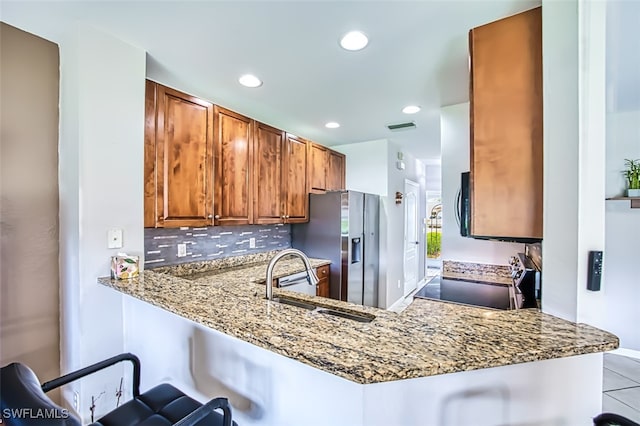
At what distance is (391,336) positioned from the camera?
3.06ft

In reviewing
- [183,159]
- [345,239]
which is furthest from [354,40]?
[345,239]

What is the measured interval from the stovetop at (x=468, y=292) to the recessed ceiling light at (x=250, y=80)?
1930mm

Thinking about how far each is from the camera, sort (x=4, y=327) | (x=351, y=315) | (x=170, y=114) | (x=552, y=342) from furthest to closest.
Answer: (x=170, y=114), (x=4, y=327), (x=351, y=315), (x=552, y=342)

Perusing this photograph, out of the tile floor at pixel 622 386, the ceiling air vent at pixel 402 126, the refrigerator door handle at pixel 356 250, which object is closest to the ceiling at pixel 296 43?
the ceiling air vent at pixel 402 126

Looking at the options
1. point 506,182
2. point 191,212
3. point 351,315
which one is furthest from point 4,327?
point 506,182

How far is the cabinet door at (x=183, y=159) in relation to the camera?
209 cm

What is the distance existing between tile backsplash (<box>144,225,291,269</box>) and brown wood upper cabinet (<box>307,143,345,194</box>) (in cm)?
70

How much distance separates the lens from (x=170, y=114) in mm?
2162

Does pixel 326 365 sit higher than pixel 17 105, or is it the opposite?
pixel 17 105

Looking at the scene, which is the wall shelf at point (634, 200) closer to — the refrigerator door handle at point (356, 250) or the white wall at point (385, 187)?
the white wall at point (385, 187)

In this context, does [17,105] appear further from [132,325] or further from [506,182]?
[506,182]

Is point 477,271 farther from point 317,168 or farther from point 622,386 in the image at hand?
point 317,168

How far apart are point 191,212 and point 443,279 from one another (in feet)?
7.02

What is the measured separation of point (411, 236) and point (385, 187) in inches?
62.1
